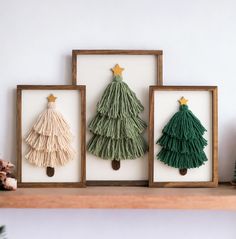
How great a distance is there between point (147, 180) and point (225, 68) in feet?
1.24

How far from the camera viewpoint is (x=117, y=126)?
3.87ft

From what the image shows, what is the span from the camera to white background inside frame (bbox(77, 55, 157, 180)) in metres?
1.21

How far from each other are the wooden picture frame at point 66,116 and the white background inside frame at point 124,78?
0.03m

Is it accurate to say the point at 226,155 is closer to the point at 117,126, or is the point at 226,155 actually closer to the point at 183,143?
the point at 183,143

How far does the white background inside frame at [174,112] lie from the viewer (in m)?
1.19

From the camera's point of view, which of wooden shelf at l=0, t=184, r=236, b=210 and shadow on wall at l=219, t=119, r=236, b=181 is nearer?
wooden shelf at l=0, t=184, r=236, b=210

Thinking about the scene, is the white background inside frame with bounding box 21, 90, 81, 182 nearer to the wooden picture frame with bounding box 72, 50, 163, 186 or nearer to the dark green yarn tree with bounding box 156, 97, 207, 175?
the wooden picture frame with bounding box 72, 50, 163, 186

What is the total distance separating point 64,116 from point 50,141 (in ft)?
0.25

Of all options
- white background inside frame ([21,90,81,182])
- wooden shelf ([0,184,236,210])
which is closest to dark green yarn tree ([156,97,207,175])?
wooden shelf ([0,184,236,210])

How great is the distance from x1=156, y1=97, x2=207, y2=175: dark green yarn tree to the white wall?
0.32ft

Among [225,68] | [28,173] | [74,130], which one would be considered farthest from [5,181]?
[225,68]
